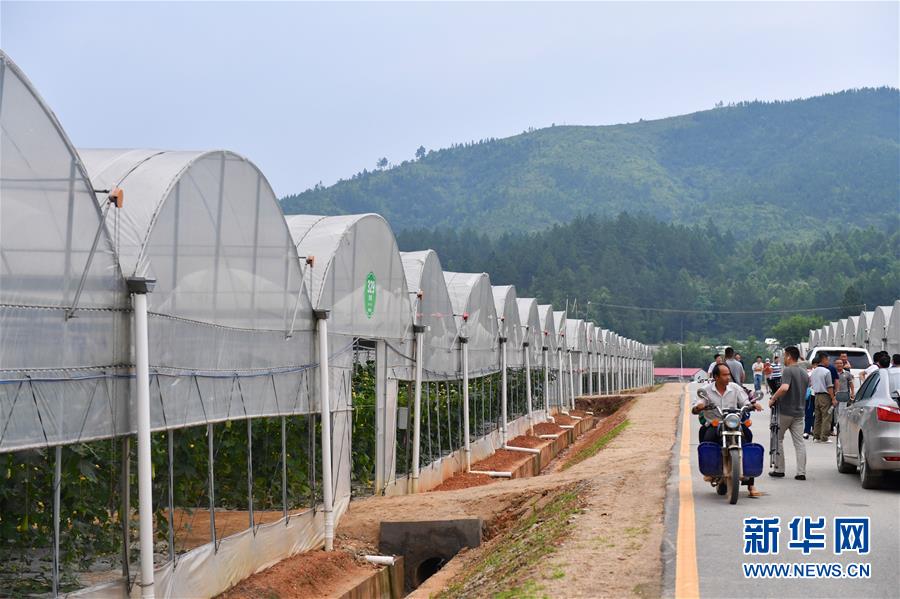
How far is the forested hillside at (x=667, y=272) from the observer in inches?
6206

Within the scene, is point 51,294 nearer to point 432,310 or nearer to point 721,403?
point 721,403

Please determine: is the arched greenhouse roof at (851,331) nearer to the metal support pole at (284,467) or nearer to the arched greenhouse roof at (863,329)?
the arched greenhouse roof at (863,329)

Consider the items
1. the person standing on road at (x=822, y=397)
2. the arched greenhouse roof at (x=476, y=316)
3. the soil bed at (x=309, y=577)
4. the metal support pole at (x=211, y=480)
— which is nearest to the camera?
the metal support pole at (x=211, y=480)

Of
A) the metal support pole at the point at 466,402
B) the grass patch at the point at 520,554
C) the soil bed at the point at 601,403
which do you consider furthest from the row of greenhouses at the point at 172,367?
the soil bed at the point at 601,403

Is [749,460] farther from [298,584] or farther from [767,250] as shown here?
[767,250]

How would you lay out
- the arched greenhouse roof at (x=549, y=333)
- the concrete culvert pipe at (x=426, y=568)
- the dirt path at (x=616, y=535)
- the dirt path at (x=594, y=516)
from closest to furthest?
the dirt path at (x=616, y=535)
the dirt path at (x=594, y=516)
the concrete culvert pipe at (x=426, y=568)
the arched greenhouse roof at (x=549, y=333)

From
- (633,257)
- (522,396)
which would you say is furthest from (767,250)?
(522,396)

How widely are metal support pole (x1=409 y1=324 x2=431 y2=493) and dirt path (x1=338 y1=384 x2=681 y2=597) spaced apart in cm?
216

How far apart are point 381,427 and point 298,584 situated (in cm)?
621

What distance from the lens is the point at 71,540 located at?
376 inches

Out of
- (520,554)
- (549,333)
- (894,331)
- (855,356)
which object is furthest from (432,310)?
(894,331)

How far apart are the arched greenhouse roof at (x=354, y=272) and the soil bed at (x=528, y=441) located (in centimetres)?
1333

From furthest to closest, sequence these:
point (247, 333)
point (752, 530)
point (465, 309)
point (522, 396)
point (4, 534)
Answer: point (522, 396), point (465, 309), point (247, 333), point (752, 530), point (4, 534)

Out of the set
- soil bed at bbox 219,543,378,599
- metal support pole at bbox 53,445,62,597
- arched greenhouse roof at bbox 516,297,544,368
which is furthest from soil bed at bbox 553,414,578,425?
metal support pole at bbox 53,445,62,597
